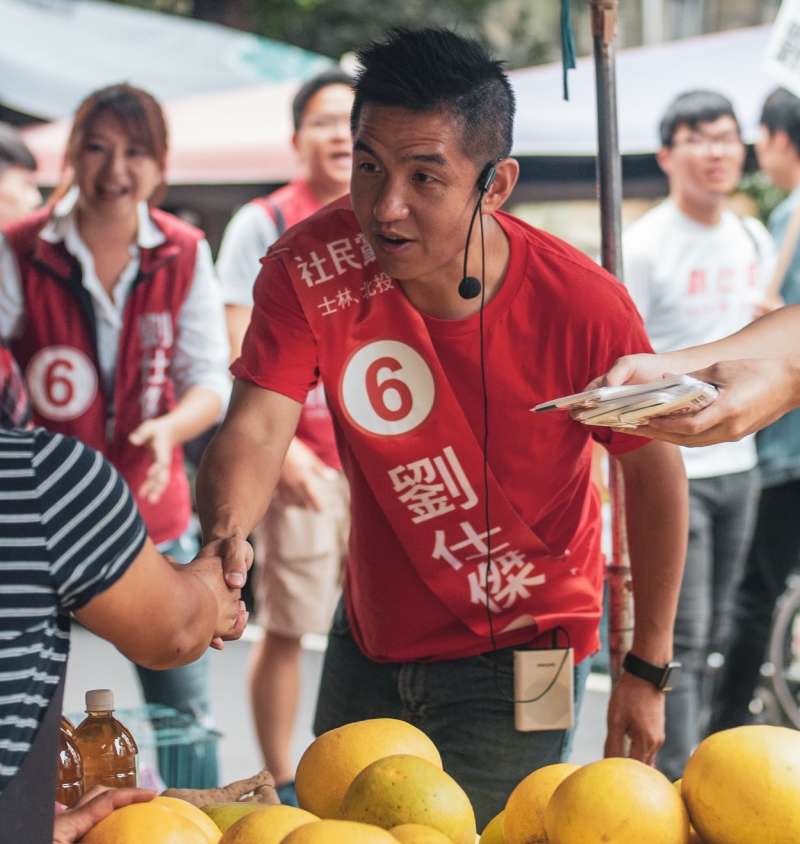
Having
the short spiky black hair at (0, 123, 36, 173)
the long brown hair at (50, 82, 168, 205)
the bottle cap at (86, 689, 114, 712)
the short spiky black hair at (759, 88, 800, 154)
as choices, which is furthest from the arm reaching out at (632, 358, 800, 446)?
the short spiky black hair at (0, 123, 36, 173)

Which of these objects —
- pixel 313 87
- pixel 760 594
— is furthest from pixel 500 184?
pixel 760 594

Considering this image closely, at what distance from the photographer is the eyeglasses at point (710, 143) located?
186 inches

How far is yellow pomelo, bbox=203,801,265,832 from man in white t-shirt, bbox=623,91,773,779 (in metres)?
2.62

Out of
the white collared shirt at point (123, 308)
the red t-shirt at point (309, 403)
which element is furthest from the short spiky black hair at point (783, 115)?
the white collared shirt at point (123, 308)

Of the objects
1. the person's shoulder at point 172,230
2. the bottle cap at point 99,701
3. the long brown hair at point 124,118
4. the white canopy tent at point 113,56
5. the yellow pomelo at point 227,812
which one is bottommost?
the yellow pomelo at point 227,812

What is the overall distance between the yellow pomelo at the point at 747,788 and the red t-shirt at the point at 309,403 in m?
2.78

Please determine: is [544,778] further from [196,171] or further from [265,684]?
[196,171]

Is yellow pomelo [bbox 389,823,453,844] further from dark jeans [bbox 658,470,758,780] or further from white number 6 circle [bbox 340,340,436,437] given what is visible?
dark jeans [bbox 658,470,758,780]

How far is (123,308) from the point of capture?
3.89 m

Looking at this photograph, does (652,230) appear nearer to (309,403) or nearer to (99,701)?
(309,403)

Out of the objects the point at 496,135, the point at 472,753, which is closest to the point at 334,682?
the point at 472,753

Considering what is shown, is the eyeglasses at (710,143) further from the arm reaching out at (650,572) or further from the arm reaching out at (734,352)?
the arm reaching out at (734,352)

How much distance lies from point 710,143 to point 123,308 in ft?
6.91

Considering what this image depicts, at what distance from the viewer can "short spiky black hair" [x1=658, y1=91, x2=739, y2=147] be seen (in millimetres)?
4754
